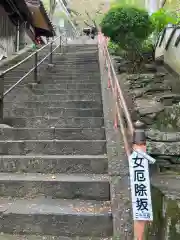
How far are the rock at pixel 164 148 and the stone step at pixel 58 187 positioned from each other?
2.61ft

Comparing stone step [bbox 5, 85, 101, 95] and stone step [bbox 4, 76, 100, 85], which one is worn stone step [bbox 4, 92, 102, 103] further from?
stone step [bbox 4, 76, 100, 85]

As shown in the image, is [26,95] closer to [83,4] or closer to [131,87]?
[131,87]

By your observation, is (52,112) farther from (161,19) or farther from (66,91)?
(161,19)

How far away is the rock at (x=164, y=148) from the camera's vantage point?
4066 millimetres

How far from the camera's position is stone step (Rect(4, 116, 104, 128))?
16.9ft

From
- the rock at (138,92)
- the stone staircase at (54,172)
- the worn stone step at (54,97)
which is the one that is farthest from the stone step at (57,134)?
the rock at (138,92)

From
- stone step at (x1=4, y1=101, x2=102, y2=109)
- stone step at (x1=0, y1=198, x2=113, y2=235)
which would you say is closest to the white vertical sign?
stone step at (x1=0, y1=198, x2=113, y2=235)

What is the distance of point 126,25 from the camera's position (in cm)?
785

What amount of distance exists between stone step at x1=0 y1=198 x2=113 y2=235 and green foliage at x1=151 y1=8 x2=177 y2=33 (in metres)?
7.40

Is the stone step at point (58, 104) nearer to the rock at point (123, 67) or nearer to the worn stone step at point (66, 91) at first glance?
the worn stone step at point (66, 91)

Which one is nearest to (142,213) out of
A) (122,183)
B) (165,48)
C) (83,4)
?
(122,183)

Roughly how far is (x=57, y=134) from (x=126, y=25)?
171 inches

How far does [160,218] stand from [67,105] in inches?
142

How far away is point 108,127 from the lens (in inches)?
179
